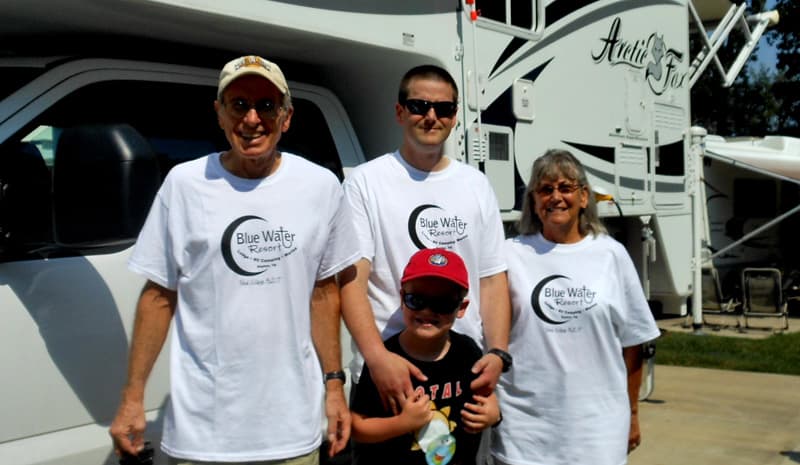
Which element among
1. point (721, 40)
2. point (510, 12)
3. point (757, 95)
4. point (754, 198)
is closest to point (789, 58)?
point (757, 95)

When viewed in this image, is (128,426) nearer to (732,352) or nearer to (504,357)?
(504,357)

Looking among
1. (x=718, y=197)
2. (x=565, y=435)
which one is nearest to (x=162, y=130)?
(x=565, y=435)

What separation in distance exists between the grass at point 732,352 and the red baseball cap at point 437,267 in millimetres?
6423

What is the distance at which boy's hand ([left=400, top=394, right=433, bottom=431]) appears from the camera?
7.84 feet

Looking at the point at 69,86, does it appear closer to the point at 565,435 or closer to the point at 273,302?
the point at 273,302

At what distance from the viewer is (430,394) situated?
2496 mm

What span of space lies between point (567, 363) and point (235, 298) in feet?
3.56

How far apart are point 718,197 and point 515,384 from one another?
41.6ft

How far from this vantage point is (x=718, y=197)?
14594 millimetres

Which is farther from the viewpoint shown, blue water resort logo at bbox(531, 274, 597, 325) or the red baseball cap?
blue water resort logo at bbox(531, 274, 597, 325)

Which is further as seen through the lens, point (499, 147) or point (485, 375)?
point (499, 147)

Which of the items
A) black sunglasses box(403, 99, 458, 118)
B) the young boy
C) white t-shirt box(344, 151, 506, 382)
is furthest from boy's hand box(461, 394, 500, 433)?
black sunglasses box(403, 99, 458, 118)

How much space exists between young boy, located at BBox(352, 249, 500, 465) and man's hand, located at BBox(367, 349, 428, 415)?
1.0 inches

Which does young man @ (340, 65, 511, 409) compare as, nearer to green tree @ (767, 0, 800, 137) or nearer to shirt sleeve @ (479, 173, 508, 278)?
shirt sleeve @ (479, 173, 508, 278)
